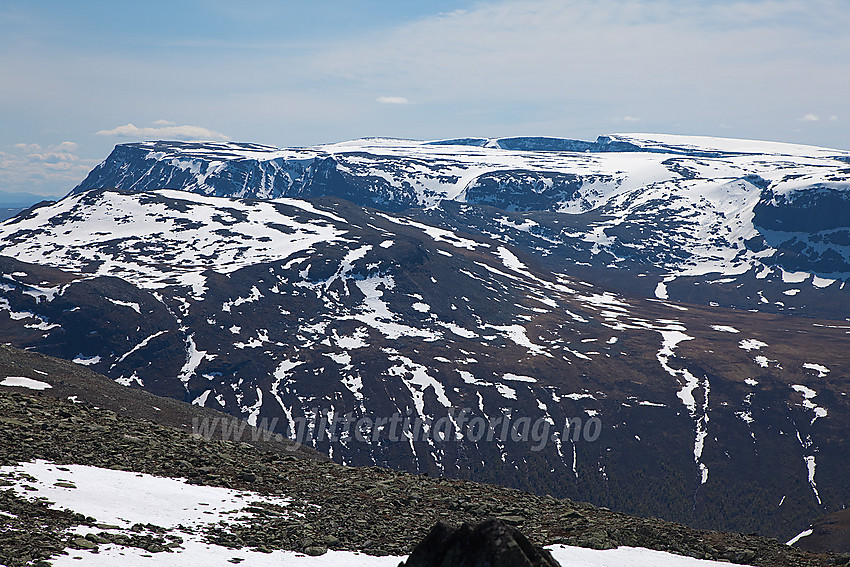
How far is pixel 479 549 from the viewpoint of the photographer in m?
20.0

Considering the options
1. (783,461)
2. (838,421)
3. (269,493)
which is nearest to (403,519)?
(269,493)

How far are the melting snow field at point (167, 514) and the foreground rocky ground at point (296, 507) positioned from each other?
0.76 metres

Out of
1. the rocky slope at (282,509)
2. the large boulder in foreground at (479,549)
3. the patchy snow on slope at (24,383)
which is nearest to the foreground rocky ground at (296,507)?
the rocky slope at (282,509)

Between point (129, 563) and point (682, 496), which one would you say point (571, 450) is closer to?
point (682, 496)

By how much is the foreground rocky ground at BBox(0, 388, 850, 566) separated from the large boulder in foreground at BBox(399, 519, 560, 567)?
972 centimetres

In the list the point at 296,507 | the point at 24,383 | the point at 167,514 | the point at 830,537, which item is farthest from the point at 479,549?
the point at 830,537

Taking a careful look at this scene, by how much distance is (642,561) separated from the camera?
3125 cm

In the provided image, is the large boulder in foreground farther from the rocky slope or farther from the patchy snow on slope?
the patchy snow on slope

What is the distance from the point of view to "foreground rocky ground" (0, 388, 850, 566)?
27250mm

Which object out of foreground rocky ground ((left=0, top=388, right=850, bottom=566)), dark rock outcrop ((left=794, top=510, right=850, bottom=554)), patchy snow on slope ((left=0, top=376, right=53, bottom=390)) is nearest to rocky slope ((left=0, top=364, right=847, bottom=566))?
foreground rocky ground ((left=0, top=388, right=850, bottom=566))

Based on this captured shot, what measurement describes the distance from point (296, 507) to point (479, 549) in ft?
59.5

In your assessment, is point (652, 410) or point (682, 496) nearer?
point (682, 496)

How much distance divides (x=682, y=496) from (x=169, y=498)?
15755cm

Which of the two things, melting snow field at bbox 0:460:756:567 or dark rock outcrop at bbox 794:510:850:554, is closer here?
melting snow field at bbox 0:460:756:567
